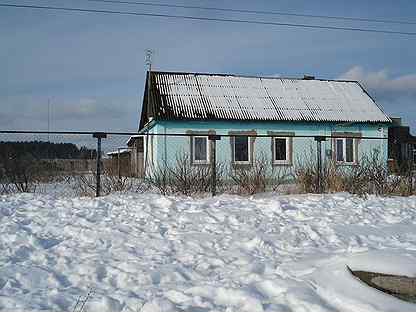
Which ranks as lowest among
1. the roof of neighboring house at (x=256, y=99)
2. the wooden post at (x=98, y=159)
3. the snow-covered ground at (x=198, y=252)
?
the snow-covered ground at (x=198, y=252)

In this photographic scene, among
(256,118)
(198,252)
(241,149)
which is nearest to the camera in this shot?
(198,252)

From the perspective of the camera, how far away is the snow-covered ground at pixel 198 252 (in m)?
3.59

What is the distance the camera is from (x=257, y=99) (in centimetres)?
2023

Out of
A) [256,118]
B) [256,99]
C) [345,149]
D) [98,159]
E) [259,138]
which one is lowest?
[98,159]

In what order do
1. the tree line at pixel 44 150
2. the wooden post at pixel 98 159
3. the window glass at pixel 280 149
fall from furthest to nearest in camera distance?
the window glass at pixel 280 149, the tree line at pixel 44 150, the wooden post at pixel 98 159

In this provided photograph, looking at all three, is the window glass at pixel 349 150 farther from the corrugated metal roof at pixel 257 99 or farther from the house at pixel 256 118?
the corrugated metal roof at pixel 257 99

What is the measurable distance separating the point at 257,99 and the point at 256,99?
50mm

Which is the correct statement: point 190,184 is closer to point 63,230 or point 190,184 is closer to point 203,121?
point 63,230

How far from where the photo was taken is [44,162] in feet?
34.3

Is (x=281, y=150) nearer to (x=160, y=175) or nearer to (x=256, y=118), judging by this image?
(x=256, y=118)

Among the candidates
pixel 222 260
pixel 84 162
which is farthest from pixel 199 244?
pixel 84 162

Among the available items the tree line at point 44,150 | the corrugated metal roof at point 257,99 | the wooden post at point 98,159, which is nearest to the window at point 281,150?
the corrugated metal roof at point 257,99

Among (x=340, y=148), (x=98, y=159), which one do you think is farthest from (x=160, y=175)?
(x=340, y=148)

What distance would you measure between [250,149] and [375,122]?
21.1 feet
